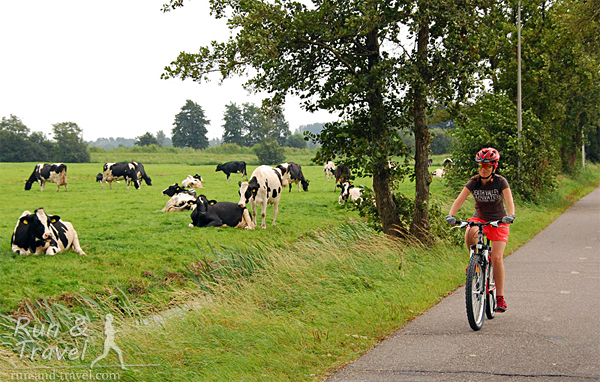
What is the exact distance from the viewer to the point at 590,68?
29.9 metres

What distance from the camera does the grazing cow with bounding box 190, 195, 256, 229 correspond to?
18.8 m

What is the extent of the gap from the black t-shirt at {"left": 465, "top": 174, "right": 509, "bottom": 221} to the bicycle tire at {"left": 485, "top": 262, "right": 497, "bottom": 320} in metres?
0.64

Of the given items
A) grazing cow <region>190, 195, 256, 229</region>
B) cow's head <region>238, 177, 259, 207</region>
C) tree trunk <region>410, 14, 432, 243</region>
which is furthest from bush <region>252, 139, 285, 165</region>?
tree trunk <region>410, 14, 432, 243</region>

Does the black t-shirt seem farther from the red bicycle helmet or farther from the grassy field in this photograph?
the grassy field

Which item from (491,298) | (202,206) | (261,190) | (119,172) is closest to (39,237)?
(202,206)

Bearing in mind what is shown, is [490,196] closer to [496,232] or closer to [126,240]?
[496,232]

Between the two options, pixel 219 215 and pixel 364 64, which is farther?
pixel 219 215

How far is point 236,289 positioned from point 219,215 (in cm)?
954

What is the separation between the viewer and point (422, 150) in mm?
13008

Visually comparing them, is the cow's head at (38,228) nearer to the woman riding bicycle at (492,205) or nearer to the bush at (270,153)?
the woman riding bicycle at (492,205)

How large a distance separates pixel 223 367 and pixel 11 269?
328 inches

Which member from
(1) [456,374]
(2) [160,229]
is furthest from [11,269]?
(1) [456,374]

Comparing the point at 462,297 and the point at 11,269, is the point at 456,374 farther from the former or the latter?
the point at 11,269

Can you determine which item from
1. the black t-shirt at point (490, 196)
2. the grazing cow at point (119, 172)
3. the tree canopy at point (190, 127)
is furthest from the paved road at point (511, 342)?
the tree canopy at point (190, 127)
